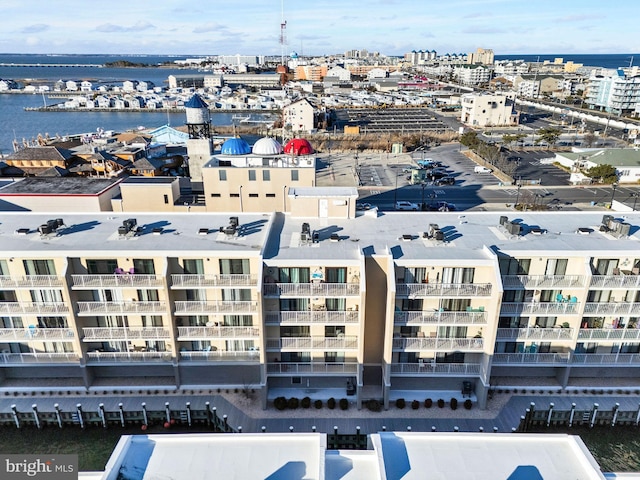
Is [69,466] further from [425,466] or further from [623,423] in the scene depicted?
[623,423]

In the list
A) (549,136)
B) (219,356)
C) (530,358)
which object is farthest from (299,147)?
(549,136)

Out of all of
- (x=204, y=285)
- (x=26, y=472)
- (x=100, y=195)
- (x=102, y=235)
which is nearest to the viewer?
(x=26, y=472)

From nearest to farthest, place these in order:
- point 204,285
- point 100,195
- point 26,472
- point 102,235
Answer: point 26,472
point 204,285
point 102,235
point 100,195

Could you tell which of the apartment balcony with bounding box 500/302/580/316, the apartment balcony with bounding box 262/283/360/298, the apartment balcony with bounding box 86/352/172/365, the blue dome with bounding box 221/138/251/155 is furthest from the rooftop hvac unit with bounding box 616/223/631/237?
the blue dome with bounding box 221/138/251/155

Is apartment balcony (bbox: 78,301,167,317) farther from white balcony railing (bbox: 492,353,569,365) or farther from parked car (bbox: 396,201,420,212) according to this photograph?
parked car (bbox: 396,201,420,212)

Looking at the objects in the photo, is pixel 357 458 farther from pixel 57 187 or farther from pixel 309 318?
pixel 57 187

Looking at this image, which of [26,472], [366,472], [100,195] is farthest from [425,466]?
[100,195]
